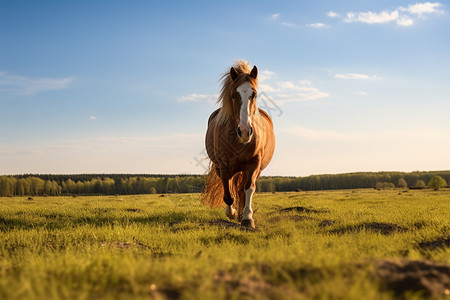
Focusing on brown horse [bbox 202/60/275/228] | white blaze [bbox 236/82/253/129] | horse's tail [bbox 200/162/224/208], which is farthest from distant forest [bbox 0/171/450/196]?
white blaze [bbox 236/82/253/129]

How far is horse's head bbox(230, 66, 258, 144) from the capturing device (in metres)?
7.25

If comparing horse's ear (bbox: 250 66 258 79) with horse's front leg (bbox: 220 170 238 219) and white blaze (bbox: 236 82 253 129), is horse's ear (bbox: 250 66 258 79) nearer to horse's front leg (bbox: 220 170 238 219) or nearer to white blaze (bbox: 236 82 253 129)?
white blaze (bbox: 236 82 253 129)

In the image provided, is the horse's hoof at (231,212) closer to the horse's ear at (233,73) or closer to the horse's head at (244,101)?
the horse's head at (244,101)

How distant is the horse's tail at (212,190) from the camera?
11039mm

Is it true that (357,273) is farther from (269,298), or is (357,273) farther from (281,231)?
(281,231)

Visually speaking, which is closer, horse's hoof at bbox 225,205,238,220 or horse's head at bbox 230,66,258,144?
horse's head at bbox 230,66,258,144

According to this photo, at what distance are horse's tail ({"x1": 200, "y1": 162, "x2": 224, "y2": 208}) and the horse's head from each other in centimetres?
362

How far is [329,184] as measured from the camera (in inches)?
4774

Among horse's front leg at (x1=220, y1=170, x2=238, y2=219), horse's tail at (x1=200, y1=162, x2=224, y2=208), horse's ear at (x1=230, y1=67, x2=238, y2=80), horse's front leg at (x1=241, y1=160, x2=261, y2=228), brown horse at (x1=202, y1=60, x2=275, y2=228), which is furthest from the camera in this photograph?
horse's tail at (x1=200, y1=162, x2=224, y2=208)

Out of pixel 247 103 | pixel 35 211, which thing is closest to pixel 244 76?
pixel 247 103

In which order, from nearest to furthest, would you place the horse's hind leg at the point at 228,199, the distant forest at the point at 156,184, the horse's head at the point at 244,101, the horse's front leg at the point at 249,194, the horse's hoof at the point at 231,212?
the horse's head at the point at 244,101, the horse's front leg at the point at 249,194, the horse's hind leg at the point at 228,199, the horse's hoof at the point at 231,212, the distant forest at the point at 156,184

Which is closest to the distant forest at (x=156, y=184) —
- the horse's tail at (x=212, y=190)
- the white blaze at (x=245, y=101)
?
the horse's tail at (x=212, y=190)

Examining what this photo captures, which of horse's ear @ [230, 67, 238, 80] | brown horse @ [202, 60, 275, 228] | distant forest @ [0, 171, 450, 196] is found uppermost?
horse's ear @ [230, 67, 238, 80]

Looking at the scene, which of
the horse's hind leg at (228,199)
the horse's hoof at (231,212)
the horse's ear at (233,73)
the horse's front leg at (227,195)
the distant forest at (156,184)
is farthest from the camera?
the distant forest at (156,184)
